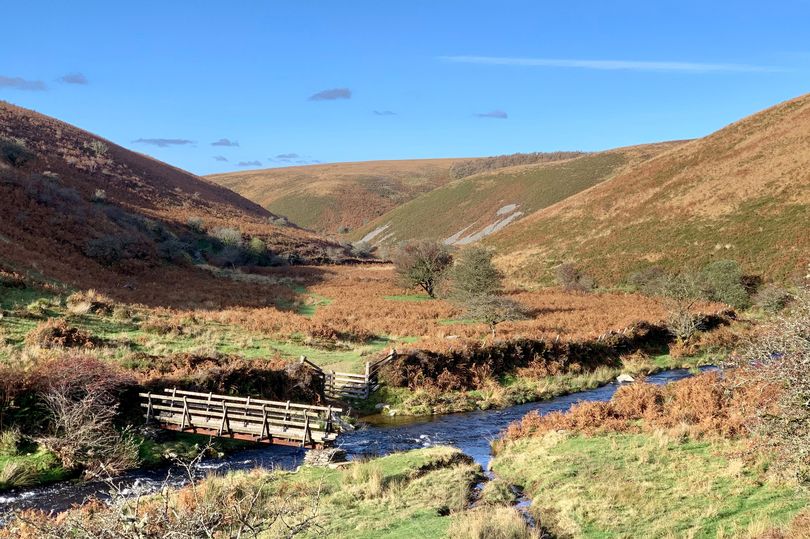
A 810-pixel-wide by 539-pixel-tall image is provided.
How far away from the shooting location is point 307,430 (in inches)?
720

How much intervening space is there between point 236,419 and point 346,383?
21.5ft

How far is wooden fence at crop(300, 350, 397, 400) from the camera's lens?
24672 millimetres

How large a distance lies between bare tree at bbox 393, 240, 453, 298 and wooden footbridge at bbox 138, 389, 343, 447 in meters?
31.7

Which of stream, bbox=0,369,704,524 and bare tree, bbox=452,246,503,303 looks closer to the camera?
stream, bbox=0,369,704,524

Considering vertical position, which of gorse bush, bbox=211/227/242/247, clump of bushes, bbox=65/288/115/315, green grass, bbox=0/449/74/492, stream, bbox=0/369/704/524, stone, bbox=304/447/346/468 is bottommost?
stream, bbox=0/369/704/524

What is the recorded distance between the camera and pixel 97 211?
2237 inches

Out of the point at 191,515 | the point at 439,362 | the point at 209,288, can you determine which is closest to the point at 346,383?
the point at 439,362

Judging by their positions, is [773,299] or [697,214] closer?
[773,299]

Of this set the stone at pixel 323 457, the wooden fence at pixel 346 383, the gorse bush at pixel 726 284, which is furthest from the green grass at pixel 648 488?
the gorse bush at pixel 726 284

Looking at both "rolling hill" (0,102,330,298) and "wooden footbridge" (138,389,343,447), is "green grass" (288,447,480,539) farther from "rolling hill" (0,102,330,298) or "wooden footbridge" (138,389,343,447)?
"rolling hill" (0,102,330,298)

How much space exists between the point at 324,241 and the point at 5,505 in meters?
80.8

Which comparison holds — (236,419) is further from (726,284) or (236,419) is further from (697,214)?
(697,214)

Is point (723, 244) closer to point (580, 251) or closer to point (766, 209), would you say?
point (766, 209)

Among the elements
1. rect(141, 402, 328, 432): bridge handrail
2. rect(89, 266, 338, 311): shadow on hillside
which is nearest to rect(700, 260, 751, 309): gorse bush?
rect(89, 266, 338, 311): shadow on hillside
